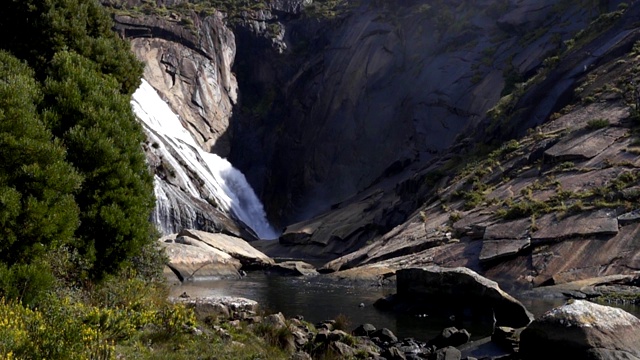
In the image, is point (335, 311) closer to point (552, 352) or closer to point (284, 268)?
point (552, 352)

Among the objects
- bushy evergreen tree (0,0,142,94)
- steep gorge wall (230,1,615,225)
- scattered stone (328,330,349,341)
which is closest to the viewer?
scattered stone (328,330,349,341)

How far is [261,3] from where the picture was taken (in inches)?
3617

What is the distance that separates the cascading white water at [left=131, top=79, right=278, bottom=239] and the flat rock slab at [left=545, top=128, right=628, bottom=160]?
33113 mm

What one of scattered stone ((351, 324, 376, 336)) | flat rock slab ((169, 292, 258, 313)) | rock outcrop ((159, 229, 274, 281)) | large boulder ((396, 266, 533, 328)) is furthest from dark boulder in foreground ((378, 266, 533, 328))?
rock outcrop ((159, 229, 274, 281))

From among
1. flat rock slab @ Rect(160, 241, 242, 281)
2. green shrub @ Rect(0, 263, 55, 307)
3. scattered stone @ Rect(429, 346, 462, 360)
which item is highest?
flat rock slab @ Rect(160, 241, 242, 281)

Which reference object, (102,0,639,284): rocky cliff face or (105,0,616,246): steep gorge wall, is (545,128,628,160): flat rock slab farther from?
(105,0,616,246): steep gorge wall

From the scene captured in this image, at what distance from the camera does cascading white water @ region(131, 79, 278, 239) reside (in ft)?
196

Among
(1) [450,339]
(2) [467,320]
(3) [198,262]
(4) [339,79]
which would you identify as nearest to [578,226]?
(2) [467,320]

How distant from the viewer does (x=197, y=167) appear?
65062 millimetres

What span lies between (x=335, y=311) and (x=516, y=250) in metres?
10.6

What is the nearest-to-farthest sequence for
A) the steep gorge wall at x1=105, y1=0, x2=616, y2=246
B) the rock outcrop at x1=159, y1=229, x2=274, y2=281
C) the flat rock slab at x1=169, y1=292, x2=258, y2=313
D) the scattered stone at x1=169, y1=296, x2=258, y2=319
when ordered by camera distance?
the scattered stone at x1=169, y1=296, x2=258, y2=319 < the flat rock slab at x1=169, y1=292, x2=258, y2=313 < the rock outcrop at x1=159, y1=229, x2=274, y2=281 < the steep gorge wall at x1=105, y1=0, x2=616, y2=246

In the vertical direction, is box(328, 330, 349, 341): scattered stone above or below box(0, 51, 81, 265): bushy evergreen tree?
below

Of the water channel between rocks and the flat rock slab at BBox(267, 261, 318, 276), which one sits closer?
the water channel between rocks

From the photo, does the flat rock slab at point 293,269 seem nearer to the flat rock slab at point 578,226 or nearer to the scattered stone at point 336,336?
the flat rock slab at point 578,226
